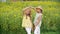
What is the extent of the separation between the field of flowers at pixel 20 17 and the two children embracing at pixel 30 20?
0.03m

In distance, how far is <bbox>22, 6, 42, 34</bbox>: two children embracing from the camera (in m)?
1.48

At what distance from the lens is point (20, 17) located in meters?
1.47

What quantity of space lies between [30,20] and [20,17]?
9 cm

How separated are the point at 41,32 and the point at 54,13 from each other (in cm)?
20

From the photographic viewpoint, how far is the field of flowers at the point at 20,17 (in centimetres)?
147

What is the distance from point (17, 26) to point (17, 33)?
0.21 ft

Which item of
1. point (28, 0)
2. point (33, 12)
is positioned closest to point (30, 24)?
point (33, 12)

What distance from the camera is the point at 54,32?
1.50 meters

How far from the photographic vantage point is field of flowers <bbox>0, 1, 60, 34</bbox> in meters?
1.47

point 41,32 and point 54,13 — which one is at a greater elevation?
point 54,13

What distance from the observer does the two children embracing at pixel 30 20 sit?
4.84ft

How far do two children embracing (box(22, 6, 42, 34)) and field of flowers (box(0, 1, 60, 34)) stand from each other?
3cm

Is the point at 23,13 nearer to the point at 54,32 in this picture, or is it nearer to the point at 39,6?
the point at 39,6

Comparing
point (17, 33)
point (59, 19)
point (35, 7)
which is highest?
point (35, 7)
